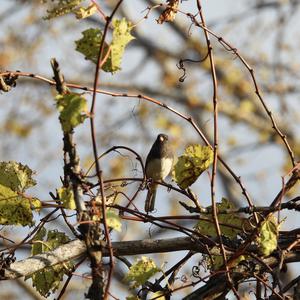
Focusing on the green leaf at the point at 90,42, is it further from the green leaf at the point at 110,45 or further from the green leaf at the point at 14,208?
the green leaf at the point at 14,208

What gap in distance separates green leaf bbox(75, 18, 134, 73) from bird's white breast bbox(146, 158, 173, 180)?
1935 millimetres

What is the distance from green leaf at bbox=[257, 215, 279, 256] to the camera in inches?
64.3

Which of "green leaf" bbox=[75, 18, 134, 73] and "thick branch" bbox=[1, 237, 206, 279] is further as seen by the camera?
"thick branch" bbox=[1, 237, 206, 279]

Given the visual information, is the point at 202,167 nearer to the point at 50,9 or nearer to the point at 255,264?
the point at 255,264

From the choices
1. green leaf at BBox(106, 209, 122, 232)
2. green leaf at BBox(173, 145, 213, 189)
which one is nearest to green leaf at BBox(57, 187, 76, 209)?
green leaf at BBox(106, 209, 122, 232)

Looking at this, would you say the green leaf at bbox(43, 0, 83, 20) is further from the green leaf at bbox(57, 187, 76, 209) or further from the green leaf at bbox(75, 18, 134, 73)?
the green leaf at bbox(57, 187, 76, 209)

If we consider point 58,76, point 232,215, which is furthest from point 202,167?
point 58,76

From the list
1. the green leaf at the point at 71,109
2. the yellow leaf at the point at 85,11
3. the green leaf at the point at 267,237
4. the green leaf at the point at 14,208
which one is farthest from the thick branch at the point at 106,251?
the yellow leaf at the point at 85,11

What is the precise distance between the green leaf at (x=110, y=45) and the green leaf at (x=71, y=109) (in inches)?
4.4

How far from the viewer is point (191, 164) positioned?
5.98ft

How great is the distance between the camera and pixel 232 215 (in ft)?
6.36

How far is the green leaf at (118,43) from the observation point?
1.54 metres

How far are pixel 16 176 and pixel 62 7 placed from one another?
468 millimetres

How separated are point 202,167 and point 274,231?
0.80ft
